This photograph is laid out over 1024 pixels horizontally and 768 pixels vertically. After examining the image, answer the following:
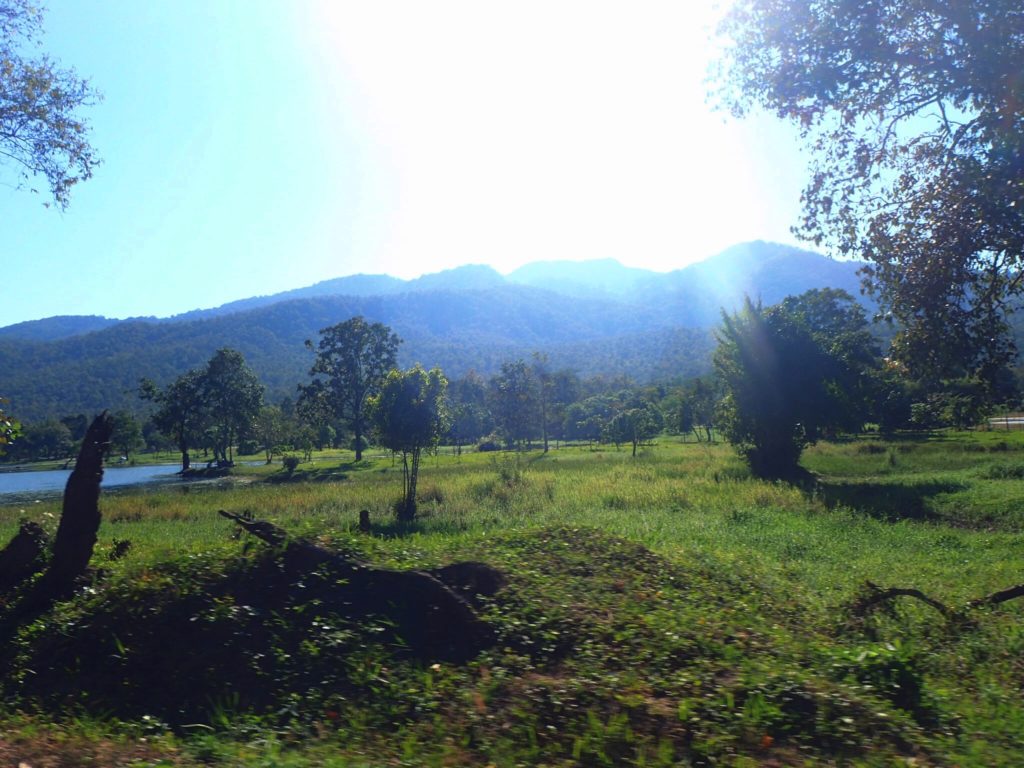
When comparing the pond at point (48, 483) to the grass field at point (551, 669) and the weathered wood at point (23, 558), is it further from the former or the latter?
the grass field at point (551, 669)

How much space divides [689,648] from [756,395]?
88.6 ft

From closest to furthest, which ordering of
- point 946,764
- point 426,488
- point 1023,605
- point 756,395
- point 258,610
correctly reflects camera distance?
1. point 946,764
2. point 258,610
3. point 1023,605
4. point 426,488
5. point 756,395

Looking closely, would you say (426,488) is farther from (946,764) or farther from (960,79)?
(946,764)

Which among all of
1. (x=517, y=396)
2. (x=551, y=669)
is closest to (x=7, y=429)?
(x=551, y=669)

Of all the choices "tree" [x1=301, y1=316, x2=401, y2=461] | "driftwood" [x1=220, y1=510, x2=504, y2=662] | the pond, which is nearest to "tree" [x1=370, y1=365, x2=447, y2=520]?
"driftwood" [x1=220, y1=510, x2=504, y2=662]

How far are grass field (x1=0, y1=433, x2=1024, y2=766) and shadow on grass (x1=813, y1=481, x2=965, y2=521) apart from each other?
22.0 feet

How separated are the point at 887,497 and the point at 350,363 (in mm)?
54099

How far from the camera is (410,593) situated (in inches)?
289

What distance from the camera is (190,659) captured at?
6352 millimetres

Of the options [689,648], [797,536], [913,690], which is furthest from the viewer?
[797,536]

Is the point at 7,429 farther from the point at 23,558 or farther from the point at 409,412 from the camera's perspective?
the point at 409,412

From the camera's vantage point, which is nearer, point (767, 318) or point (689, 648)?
point (689, 648)

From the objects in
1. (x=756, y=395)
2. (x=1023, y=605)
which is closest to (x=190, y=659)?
(x=1023, y=605)

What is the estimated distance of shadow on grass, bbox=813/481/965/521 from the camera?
17.9 meters
